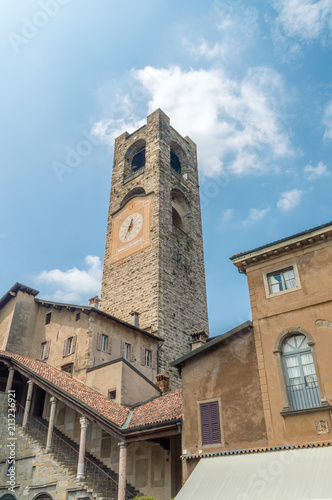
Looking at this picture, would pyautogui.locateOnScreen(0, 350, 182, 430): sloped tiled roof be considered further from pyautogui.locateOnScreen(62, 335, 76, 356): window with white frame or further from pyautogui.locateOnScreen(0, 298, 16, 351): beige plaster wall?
pyautogui.locateOnScreen(0, 298, 16, 351): beige plaster wall

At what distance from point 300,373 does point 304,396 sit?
1.96ft

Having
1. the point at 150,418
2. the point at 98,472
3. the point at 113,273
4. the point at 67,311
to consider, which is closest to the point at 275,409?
the point at 150,418

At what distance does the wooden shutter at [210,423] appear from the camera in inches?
473

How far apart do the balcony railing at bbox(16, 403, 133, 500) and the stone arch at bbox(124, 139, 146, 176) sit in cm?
2435

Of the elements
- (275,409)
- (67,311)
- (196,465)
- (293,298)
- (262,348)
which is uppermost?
(67,311)

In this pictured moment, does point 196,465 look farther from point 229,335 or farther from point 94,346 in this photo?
point 94,346

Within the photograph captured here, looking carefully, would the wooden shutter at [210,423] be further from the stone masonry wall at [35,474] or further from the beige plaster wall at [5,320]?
the beige plaster wall at [5,320]

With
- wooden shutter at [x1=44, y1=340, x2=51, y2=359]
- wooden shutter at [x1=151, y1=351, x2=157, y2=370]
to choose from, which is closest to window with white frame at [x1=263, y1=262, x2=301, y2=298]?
wooden shutter at [x1=151, y1=351, x2=157, y2=370]

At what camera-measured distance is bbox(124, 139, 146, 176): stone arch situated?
38.2 metres

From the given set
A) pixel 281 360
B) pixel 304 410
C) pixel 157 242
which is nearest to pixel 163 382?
pixel 281 360

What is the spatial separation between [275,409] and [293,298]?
302 cm

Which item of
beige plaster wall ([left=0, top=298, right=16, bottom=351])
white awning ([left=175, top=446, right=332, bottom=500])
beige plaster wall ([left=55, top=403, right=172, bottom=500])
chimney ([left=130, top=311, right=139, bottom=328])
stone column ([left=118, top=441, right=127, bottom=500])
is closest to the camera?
white awning ([left=175, top=446, right=332, bottom=500])

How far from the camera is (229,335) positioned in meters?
12.7

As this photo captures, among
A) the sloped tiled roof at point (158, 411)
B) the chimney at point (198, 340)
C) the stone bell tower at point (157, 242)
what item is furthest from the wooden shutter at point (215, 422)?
the stone bell tower at point (157, 242)
